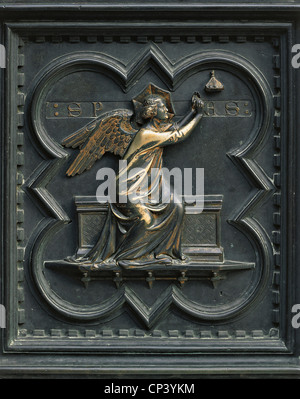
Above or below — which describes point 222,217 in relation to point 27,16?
below

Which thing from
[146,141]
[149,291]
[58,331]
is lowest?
[58,331]

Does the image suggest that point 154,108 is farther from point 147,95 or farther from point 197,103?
point 197,103

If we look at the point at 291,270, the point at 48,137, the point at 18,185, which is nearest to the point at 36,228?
the point at 18,185

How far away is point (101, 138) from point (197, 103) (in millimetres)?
430

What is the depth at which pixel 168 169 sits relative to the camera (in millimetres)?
2818

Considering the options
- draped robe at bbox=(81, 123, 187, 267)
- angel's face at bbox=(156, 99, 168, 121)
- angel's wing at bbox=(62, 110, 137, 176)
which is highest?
angel's face at bbox=(156, 99, 168, 121)

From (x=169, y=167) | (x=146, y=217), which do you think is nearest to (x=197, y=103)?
(x=169, y=167)

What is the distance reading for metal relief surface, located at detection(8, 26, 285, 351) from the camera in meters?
2.79

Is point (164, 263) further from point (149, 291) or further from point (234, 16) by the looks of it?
point (234, 16)

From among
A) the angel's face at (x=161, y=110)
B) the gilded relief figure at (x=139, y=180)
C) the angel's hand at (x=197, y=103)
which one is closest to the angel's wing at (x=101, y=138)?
the gilded relief figure at (x=139, y=180)

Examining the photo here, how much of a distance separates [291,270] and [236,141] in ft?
1.95

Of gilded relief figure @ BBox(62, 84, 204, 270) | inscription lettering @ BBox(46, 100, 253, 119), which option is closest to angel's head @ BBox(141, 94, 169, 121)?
gilded relief figure @ BBox(62, 84, 204, 270)

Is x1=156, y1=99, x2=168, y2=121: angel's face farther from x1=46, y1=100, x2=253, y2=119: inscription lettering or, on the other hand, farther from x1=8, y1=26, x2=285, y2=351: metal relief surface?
x1=46, y1=100, x2=253, y2=119: inscription lettering

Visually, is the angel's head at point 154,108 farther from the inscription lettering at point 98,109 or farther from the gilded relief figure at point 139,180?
the inscription lettering at point 98,109
